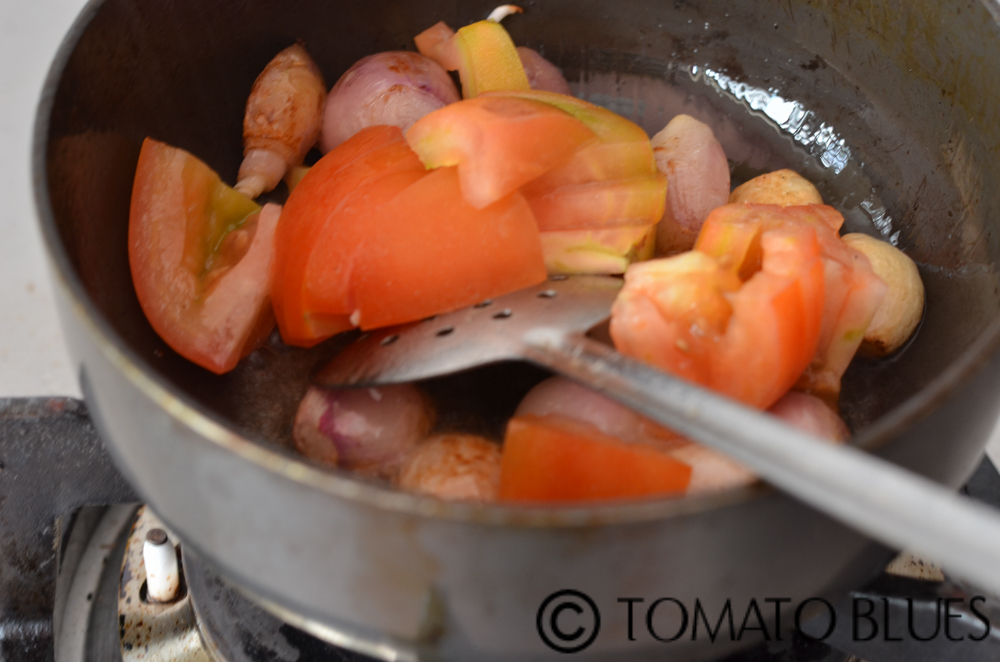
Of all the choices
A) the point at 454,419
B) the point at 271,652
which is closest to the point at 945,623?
the point at 454,419

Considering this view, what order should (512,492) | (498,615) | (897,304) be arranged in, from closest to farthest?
(498,615)
(512,492)
(897,304)

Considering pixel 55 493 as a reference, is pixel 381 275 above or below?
above

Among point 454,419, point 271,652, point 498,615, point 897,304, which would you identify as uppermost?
point 897,304

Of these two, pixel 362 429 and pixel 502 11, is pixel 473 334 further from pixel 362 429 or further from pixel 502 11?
pixel 502 11

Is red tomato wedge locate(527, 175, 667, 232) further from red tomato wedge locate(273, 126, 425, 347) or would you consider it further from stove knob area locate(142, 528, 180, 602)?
stove knob area locate(142, 528, 180, 602)

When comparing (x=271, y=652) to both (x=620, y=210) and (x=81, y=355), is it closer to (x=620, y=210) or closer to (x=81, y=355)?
(x=81, y=355)

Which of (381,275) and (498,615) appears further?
(381,275)

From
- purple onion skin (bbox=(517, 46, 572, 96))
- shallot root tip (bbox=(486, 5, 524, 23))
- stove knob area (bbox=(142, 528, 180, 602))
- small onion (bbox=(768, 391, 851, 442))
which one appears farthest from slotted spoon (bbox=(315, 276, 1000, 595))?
shallot root tip (bbox=(486, 5, 524, 23))
